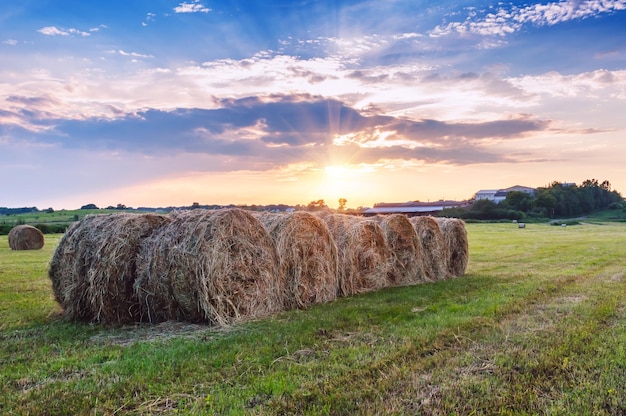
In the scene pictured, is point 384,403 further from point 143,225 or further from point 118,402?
point 143,225

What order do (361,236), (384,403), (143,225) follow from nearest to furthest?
1. (384,403)
2. (143,225)
3. (361,236)

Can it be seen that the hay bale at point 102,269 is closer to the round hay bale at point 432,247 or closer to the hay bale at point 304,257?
the hay bale at point 304,257

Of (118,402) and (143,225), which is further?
(143,225)

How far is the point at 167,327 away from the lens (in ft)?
24.2

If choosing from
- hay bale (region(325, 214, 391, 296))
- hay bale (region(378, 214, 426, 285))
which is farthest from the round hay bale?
hay bale (region(325, 214, 391, 296))

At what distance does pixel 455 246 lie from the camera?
14750 millimetres

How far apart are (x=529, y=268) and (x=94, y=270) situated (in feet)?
41.9

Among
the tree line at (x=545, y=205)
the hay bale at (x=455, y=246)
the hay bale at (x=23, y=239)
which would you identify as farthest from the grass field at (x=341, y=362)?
the tree line at (x=545, y=205)

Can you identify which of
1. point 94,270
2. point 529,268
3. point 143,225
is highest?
point 143,225

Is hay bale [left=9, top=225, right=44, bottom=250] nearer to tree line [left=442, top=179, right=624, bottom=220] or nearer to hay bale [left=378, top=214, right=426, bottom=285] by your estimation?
hay bale [left=378, top=214, right=426, bottom=285]

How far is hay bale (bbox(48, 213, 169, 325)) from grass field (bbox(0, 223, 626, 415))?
Result: 0.40 m

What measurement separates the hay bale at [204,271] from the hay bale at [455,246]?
7.71 metres

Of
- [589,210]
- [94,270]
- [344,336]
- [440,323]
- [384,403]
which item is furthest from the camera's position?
[589,210]

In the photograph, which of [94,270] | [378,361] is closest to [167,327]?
[94,270]
